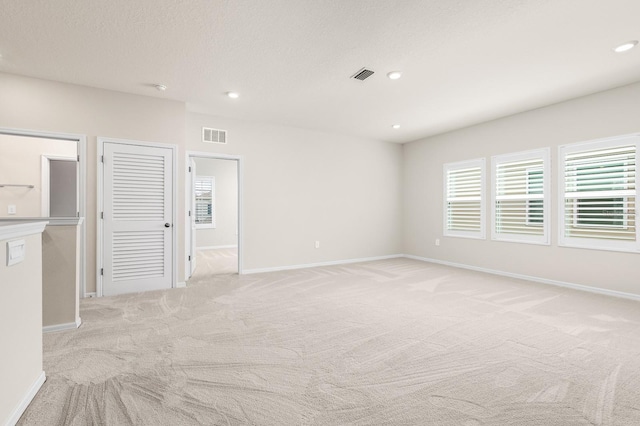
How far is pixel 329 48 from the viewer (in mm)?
2967

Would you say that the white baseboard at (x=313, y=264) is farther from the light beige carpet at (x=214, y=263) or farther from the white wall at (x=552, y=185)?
the white wall at (x=552, y=185)

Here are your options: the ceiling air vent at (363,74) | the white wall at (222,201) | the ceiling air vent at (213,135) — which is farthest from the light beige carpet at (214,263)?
the ceiling air vent at (363,74)

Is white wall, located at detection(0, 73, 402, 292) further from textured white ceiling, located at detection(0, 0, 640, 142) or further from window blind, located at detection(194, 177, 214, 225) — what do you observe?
window blind, located at detection(194, 177, 214, 225)

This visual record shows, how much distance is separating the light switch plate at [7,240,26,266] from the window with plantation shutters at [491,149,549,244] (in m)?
5.97

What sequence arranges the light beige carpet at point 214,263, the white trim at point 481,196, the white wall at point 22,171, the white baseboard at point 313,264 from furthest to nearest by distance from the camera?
1. the white trim at point 481,196
2. the white baseboard at point 313,264
3. the light beige carpet at point 214,263
4. the white wall at point 22,171

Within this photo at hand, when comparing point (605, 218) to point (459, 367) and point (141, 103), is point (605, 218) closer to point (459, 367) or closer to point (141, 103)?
point (459, 367)

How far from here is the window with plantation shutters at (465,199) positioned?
5.63 metres

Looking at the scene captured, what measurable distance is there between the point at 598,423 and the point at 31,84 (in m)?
5.99

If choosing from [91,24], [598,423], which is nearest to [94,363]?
[91,24]

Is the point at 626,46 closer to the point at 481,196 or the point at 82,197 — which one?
the point at 481,196

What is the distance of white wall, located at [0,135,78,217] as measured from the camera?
15.4 feet

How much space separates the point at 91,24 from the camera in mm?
2582

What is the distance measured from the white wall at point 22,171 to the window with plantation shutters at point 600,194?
7620 mm

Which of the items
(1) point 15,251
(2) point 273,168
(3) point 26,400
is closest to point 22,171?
(2) point 273,168
